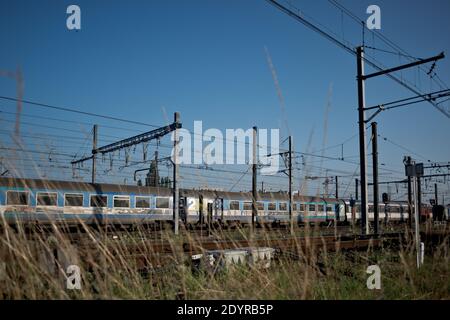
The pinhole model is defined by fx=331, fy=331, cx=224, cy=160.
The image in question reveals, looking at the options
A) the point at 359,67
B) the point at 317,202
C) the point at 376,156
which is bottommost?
the point at 317,202

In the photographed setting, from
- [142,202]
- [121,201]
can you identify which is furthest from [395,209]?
[121,201]

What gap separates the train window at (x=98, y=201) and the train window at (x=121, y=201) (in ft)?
1.96

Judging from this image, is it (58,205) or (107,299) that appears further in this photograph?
(58,205)

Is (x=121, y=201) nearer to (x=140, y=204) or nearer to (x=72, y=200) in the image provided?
(x=140, y=204)

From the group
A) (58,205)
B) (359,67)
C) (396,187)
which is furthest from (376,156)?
(396,187)

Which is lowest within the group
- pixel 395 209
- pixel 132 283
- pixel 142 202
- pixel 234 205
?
pixel 395 209

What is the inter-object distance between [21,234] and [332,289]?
2915mm

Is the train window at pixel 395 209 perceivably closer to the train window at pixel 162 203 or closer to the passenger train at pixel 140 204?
the passenger train at pixel 140 204

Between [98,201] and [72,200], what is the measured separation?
4.47 ft

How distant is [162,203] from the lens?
66.5 ft

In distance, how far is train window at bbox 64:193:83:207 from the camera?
648 inches

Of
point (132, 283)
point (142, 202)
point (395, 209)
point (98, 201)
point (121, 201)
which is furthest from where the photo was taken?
point (395, 209)
